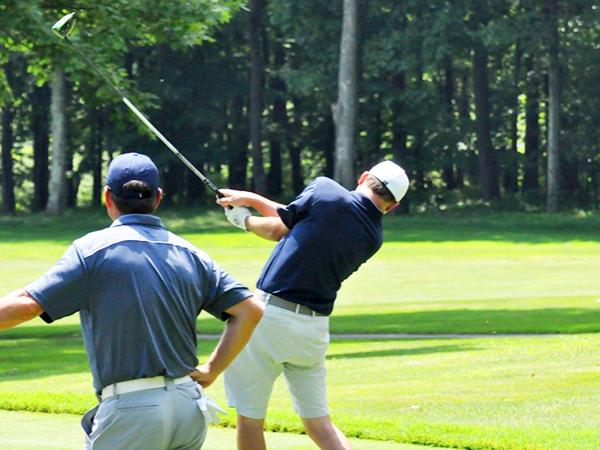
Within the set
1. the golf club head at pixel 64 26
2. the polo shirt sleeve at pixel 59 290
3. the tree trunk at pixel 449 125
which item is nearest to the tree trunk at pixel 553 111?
the tree trunk at pixel 449 125

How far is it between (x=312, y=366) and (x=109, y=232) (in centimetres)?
281

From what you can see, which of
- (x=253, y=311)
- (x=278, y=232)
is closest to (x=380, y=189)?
(x=278, y=232)

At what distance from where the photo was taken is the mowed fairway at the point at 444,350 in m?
10.6

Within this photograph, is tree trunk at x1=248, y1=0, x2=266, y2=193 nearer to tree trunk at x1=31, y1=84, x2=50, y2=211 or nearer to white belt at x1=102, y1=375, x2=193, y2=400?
tree trunk at x1=31, y1=84, x2=50, y2=211

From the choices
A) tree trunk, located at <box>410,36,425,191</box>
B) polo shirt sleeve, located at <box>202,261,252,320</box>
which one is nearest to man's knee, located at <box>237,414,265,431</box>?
polo shirt sleeve, located at <box>202,261,252,320</box>

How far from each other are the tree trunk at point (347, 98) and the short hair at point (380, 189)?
42576 millimetres

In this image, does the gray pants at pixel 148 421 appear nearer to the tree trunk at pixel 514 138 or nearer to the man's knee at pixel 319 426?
the man's knee at pixel 319 426

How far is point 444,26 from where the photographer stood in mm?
52344

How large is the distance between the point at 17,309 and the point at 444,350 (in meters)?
11.2

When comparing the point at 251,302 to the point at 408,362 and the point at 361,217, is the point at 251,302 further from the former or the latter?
the point at 408,362

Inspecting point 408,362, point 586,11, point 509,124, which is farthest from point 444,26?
point 408,362

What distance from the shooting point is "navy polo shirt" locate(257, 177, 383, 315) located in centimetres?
807

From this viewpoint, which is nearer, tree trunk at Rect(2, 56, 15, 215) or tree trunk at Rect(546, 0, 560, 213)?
tree trunk at Rect(546, 0, 560, 213)

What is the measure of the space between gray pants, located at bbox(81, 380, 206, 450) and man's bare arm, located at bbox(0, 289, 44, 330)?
42 cm
